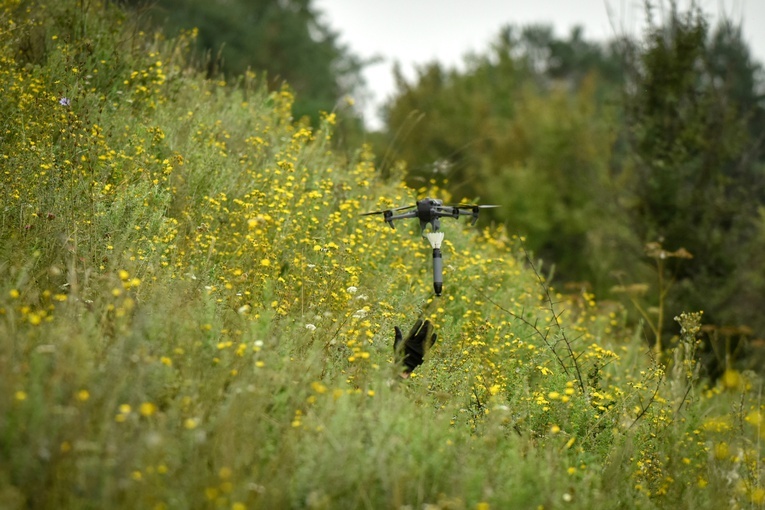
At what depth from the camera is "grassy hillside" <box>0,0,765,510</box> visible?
2.82 m

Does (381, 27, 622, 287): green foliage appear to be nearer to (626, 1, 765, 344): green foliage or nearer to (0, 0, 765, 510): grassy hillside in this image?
(626, 1, 765, 344): green foliage

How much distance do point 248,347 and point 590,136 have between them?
61.3 feet

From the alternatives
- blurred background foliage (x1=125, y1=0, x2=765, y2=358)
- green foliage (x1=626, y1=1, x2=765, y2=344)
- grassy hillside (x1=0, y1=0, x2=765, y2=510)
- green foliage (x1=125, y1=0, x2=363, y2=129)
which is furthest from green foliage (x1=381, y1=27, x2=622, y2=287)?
grassy hillside (x1=0, y1=0, x2=765, y2=510)

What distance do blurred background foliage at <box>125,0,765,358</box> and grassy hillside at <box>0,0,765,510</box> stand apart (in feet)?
3.90

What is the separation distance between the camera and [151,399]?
312 centimetres

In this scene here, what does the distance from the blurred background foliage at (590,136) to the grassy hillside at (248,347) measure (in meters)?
1.19

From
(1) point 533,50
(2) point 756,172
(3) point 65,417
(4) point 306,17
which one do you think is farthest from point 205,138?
(1) point 533,50

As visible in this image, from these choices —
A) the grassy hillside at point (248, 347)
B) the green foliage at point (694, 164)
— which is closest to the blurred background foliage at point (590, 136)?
the green foliage at point (694, 164)

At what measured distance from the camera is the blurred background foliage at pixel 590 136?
28.0ft

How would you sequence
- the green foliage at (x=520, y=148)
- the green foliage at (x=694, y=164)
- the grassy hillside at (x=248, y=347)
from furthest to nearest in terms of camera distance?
the green foliage at (x=520, y=148)
the green foliage at (x=694, y=164)
the grassy hillside at (x=248, y=347)

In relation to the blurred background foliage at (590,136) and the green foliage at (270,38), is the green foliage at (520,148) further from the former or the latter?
the green foliage at (270,38)

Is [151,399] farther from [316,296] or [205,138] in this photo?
[205,138]

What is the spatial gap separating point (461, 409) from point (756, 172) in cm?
653

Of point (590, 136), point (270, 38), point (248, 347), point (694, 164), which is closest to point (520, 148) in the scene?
point (590, 136)
